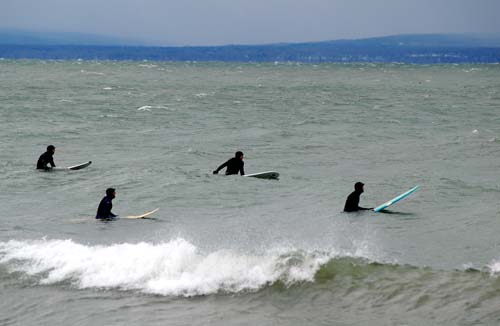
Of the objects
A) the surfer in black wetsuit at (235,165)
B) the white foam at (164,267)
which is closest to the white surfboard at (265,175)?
the surfer in black wetsuit at (235,165)

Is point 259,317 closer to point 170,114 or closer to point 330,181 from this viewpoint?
point 330,181

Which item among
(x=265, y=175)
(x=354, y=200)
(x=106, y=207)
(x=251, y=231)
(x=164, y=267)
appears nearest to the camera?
(x=164, y=267)

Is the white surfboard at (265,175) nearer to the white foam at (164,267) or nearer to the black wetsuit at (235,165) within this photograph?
the black wetsuit at (235,165)

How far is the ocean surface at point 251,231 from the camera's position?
11500 mm

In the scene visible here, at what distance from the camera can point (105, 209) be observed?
17.3m

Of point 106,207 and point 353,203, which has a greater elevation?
point 106,207

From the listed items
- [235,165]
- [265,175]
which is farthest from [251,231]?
[265,175]

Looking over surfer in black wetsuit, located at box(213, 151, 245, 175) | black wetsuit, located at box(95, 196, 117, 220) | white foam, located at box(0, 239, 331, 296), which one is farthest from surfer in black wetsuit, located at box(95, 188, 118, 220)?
surfer in black wetsuit, located at box(213, 151, 245, 175)

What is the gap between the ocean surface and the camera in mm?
11500

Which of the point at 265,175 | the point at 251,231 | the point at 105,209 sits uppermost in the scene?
the point at 105,209

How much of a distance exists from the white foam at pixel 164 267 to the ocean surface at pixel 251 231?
0.03m

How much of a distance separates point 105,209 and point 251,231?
132 inches

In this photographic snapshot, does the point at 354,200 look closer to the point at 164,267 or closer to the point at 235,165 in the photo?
the point at 235,165

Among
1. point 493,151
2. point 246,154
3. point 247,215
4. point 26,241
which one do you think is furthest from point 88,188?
point 493,151
